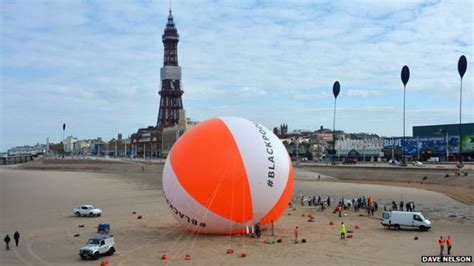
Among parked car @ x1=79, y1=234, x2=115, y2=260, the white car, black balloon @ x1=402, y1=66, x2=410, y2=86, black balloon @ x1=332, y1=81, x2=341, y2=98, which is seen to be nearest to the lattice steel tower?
black balloon @ x1=332, y1=81, x2=341, y2=98

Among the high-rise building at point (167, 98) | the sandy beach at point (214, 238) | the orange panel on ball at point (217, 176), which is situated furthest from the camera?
the high-rise building at point (167, 98)

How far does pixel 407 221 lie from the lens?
21.0 meters

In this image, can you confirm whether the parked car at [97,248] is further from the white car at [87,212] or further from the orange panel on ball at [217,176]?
the white car at [87,212]

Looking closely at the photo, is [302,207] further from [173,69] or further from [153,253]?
[173,69]

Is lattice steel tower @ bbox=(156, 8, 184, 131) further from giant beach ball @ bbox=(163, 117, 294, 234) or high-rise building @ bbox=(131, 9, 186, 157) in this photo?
giant beach ball @ bbox=(163, 117, 294, 234)

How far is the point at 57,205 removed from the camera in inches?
1241

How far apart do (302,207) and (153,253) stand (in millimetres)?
15191

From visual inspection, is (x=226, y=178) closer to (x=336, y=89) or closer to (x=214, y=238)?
(x=214, y=238)

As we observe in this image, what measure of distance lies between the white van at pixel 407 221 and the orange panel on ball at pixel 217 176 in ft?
23.6

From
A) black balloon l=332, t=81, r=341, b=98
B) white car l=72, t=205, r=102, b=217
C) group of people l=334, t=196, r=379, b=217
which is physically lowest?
white car l=72, t=205, r=102, b=217

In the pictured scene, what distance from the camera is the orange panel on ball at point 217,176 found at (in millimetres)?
16750

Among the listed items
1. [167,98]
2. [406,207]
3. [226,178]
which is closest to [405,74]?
[406,207]

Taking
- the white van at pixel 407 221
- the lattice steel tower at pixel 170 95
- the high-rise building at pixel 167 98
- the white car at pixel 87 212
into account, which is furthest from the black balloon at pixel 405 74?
the lattice steel tower at pixel 170 95

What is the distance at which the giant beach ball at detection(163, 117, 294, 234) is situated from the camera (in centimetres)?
1680
